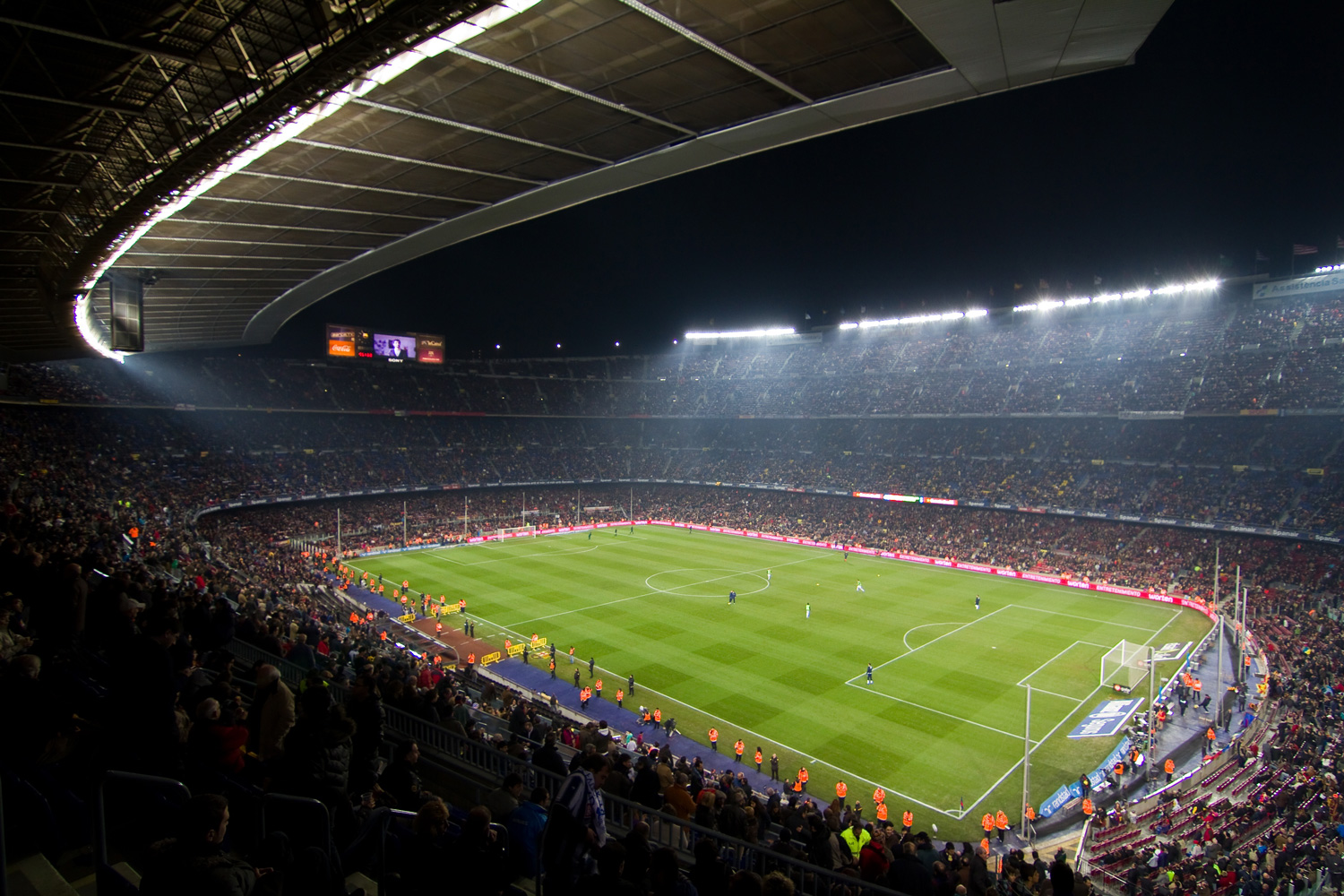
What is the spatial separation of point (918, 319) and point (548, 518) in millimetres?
43671

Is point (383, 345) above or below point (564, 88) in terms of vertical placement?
above

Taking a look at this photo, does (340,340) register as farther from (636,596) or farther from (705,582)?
(705,582)

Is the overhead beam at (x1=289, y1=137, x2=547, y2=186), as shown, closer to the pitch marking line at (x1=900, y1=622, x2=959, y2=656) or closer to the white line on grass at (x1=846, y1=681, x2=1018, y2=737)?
the white line on grass at (x1=846, y1=681, x2=1018, y2=737)

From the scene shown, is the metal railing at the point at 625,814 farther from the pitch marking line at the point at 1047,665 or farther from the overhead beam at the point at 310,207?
the pitch marking line at the point at 1047,665

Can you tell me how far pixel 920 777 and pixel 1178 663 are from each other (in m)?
16.3

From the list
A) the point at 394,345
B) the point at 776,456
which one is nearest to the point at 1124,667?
the point at 776,456

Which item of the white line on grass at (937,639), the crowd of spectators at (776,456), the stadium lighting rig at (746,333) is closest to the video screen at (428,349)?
the crowd of spectators at (776,456)

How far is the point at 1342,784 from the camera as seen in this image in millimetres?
15914

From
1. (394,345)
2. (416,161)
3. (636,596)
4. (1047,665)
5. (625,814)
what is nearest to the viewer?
(625,814)

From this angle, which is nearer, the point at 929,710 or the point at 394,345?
the point at 929,710

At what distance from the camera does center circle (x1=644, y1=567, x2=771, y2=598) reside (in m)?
41.3

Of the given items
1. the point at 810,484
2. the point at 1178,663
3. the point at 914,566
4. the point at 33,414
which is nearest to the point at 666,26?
the point at 1178,663

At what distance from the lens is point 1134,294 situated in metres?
56.6

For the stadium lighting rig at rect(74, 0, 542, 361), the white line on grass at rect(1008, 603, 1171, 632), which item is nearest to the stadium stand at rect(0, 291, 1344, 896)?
the white line on grass at rect(1008, 603, 1171, 632)
